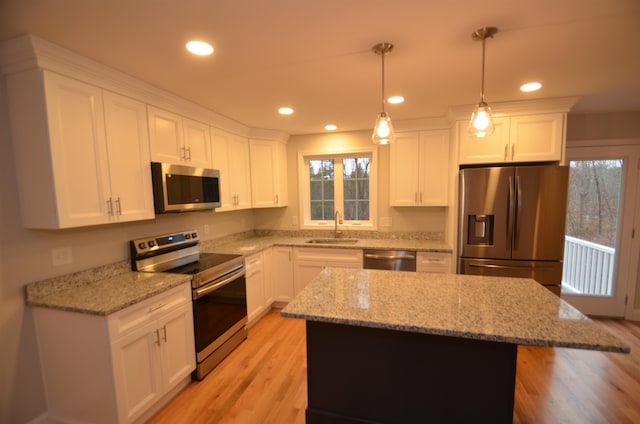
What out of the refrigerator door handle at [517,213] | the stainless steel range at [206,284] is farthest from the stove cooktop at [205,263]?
the refrigerator door handle at [517,213]

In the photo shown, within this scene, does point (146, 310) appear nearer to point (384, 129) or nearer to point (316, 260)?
point (384, 129)

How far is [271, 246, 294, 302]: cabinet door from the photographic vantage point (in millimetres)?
3553

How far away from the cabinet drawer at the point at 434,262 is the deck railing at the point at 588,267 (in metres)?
1.49

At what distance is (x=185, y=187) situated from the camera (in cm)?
247

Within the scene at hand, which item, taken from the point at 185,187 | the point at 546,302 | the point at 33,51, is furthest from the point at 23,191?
the point at 546,302

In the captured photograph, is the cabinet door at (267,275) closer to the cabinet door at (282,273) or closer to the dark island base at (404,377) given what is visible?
the cabinet door at (282,273)

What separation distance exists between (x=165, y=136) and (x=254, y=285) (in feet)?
5.77

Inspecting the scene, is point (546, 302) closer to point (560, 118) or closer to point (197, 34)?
point (560, 118)

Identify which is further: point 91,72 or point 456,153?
point 456,153

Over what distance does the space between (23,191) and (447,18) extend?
259cm

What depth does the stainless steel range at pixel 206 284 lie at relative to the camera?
2254 millimetres

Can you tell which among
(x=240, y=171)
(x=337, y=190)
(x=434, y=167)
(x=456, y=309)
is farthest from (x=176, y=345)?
(x=434, y=167)

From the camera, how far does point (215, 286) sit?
2.39m

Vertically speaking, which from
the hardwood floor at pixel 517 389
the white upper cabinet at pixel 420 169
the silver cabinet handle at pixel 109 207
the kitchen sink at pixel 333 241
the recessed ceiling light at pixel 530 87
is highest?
the recessed ceiling light at pixel 530 87
